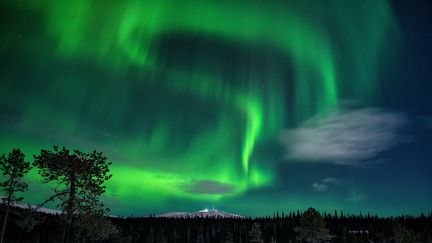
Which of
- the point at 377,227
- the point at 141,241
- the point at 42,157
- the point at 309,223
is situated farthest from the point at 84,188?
the point at 377,227

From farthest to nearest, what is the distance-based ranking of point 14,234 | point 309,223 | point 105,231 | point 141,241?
point 141,241 < point 14,234 < point 309,223 < point 105,231

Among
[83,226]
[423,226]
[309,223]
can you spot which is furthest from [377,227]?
[83,226]

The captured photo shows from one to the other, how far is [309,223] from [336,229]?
377 ft

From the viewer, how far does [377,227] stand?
187625mm

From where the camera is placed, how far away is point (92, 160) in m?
24.2

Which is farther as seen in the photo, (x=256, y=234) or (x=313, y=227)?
(x=256, y=234)

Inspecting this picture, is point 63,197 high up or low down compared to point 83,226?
up

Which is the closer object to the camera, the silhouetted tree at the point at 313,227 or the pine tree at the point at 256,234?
the silhouetted tree at the point at 313,227

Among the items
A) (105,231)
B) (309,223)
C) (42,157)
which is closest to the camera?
(42,157)

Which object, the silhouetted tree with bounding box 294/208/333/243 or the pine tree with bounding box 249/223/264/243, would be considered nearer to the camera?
the silhouetted tree with bounding box 294/208/333/243

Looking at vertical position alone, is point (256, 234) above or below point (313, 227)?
below

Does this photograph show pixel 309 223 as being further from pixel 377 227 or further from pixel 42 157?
pixel 377 227

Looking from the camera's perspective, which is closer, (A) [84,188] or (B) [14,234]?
(A) [84,188]

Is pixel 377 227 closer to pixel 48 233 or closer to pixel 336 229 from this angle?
pixel 336 229
